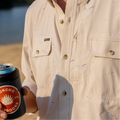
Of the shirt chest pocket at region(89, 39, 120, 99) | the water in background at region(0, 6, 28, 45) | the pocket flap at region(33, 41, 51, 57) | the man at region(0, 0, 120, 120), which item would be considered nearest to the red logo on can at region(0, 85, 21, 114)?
the man at region(0, 0, 120, 120)

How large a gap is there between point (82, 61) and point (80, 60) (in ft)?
0.05

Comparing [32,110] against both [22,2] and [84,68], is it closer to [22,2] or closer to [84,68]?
[84,68]

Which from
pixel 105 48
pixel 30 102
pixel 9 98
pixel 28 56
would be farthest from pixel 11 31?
pixel 105 48

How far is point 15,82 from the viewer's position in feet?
3.73

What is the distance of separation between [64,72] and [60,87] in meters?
0.11

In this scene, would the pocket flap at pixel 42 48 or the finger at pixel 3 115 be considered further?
the pocket flap at pixel 42 48

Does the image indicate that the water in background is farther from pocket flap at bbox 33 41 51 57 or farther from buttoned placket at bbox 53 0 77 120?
buttoned placket at bbox 53 0 77 120

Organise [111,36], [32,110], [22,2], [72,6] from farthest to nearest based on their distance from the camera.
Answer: [22,2] → [32,110] → [72,6] → [111,36]

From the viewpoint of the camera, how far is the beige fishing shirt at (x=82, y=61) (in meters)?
1.07

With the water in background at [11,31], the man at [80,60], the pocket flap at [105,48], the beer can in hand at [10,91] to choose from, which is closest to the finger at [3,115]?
the beer can in hand at [10,91]

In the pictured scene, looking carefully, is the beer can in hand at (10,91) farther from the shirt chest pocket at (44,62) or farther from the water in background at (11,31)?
the water in background at (11,31)

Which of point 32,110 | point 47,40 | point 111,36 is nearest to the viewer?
point 111,36

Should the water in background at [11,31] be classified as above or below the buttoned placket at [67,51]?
below

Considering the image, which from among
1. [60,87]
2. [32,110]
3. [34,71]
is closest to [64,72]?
[60,87]
